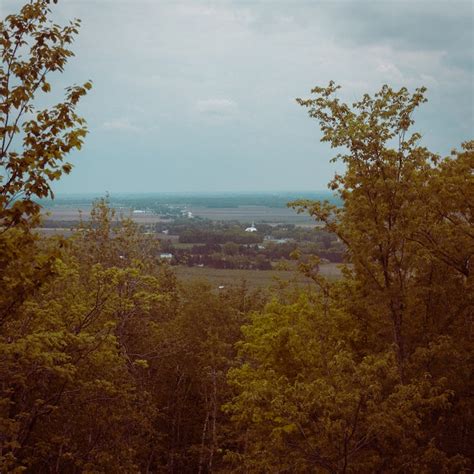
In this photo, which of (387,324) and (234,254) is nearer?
(387,324)

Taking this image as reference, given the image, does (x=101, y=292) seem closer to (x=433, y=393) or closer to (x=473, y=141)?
(x=433, y=393)

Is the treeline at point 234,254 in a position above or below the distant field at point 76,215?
below

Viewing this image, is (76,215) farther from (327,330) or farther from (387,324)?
(387,324)

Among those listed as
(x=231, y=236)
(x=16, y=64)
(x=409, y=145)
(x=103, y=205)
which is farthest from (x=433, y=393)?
(x=231, y=236)

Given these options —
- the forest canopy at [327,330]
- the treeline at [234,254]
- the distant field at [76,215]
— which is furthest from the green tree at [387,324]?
the treeline at [234,254]

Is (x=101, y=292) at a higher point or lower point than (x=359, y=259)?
lower

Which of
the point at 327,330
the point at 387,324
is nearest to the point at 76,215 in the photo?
the point at 327,330

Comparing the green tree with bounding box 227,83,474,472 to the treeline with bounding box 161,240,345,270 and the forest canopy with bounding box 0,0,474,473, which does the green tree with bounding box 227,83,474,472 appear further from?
the treeline with bounding box 161,240,345,270

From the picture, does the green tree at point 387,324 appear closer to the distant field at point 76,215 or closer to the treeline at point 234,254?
the distant field at point 76,215

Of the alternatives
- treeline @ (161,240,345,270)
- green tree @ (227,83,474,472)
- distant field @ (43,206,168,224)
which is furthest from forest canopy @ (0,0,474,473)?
treeline @ (161,240,345,270)

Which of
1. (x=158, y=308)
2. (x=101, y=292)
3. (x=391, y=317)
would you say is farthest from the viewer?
(x=158, y=308)

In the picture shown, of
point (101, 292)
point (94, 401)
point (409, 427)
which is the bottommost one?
point (94, 401)
